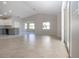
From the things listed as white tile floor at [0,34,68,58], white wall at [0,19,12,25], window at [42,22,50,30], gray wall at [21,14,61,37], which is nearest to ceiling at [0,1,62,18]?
white wall at [0,19,12,25]

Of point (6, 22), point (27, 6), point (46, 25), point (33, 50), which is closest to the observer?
point (33, 50)

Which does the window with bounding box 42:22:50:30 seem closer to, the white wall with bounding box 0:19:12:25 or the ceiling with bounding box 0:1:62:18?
the ceiling with bounding box 0:1:62:18

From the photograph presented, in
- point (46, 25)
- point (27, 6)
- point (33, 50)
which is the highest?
point (27, 6)

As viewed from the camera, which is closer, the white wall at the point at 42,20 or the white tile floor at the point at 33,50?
the white tile floor at the point at 33,50

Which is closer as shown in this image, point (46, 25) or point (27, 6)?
point (27, 6)

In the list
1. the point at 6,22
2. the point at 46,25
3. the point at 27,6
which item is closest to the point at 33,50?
the point at 27,6

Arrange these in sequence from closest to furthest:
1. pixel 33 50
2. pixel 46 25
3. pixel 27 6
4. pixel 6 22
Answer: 1. pixel 33 50
2. pixel 27 6
3. pixel 6 22
4. pixel 46 25

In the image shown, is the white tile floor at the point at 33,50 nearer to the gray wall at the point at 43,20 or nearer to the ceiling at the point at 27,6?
the ceiling at the point at 27,6

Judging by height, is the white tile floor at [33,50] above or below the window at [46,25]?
below

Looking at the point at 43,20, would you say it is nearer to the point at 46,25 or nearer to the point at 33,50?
the point at 46,25

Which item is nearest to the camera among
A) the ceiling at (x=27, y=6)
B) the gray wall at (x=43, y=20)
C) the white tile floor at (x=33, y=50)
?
the white tile floor at (x=33, y=50)

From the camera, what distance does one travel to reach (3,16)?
12242mm

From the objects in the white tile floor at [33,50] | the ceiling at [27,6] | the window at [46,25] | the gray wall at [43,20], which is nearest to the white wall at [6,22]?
the ceiling at [27,6]

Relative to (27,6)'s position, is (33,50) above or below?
below
